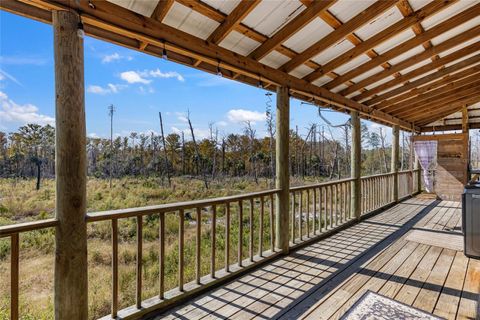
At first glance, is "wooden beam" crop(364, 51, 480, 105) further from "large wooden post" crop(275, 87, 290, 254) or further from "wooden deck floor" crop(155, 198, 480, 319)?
"large wooden post" crop(275, 87, 290, 254)

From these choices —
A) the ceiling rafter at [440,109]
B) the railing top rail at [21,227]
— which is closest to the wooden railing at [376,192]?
the ceiling rafter at [440,109]

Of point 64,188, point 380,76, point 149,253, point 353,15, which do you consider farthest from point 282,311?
point 149,253

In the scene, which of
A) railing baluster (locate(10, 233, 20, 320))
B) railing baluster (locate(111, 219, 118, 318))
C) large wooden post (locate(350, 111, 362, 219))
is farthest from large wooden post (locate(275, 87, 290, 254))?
railing baluster (locate(10, 233, 20, 320))

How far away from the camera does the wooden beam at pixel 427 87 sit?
15.6 ft

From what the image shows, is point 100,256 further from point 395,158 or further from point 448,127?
point 448,127

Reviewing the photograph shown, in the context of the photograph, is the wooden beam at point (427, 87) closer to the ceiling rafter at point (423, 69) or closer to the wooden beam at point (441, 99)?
the wooden beam at point (441, 99)

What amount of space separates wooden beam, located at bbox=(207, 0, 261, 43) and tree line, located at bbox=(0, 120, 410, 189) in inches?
646

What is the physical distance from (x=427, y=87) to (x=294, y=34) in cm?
411

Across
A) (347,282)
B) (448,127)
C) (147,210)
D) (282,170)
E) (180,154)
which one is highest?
(448,127)

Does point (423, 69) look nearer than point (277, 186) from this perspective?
No

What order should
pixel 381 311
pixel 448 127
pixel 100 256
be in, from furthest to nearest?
pixel 448 127
pixel 100 256
pixel 381 311

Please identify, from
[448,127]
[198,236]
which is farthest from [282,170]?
[448,127]

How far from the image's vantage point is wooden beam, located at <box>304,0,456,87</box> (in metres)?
2.71

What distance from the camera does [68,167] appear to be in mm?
1734
